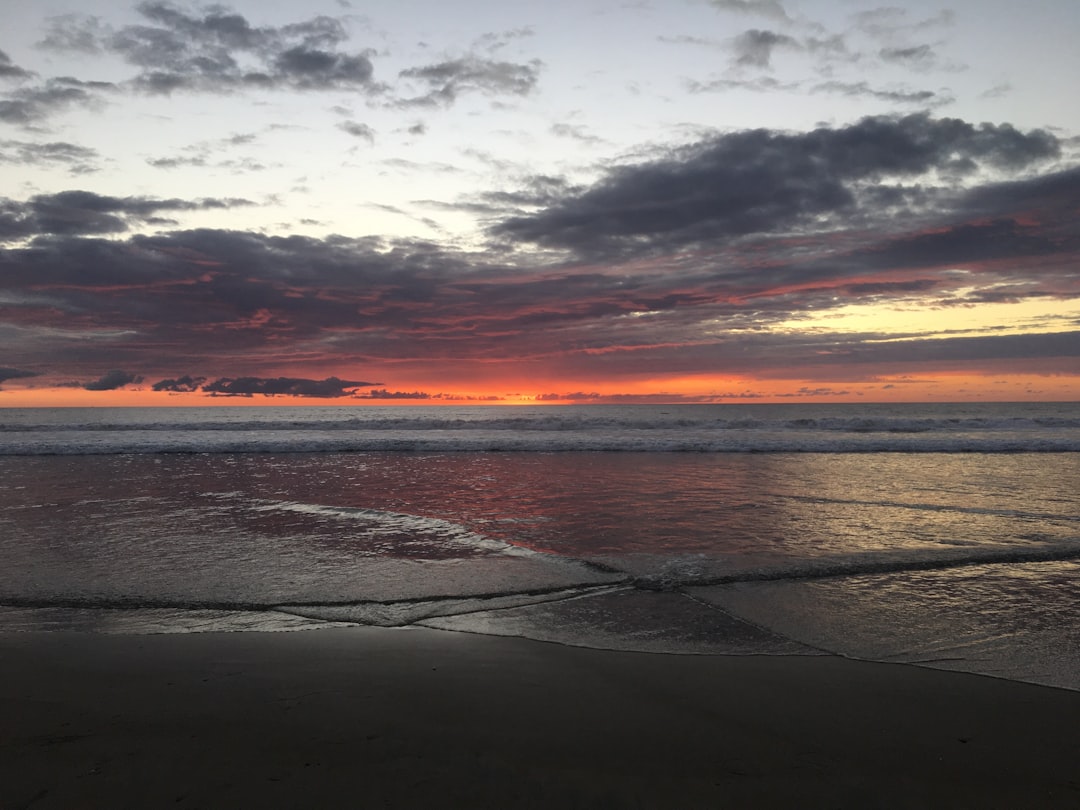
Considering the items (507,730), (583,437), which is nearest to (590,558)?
(507,730)

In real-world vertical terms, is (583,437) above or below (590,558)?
above

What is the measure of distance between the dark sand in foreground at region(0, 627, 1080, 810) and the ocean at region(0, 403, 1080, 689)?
1.84ft

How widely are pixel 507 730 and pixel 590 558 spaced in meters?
4.00

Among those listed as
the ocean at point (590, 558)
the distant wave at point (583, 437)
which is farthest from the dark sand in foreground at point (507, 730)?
the distant wave at point (583, 437)

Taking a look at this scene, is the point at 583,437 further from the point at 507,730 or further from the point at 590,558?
the point at 507,730

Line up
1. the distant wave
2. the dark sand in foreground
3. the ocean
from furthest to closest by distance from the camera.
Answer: the distant wave → the ocean → the dark sand in foreground

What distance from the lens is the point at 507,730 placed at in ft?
10.8

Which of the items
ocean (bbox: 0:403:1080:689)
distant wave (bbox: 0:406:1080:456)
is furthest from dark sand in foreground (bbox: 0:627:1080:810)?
distant wave (bbox: 0:406:1080:456)

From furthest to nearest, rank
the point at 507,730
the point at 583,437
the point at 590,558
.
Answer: the point at 583,437 → the point at 590,558 → the point at 507,730

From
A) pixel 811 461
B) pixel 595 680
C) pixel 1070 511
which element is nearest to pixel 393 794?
pixel 595 680

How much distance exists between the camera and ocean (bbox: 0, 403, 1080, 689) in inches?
195

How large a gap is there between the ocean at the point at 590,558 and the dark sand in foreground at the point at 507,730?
561 mm

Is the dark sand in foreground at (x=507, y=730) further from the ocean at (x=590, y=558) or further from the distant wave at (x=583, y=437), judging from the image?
the distant wave at (x=583, y=437)

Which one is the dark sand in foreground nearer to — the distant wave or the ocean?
the ocean
